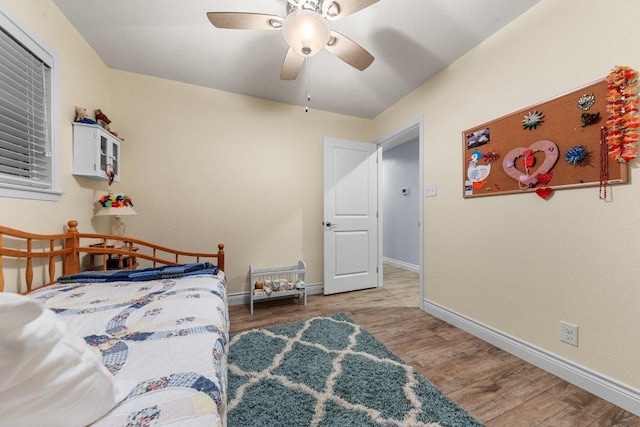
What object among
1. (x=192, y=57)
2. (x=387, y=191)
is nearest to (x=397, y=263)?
(x=387, y=191)

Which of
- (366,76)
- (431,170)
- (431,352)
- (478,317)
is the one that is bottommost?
→ (431,352)

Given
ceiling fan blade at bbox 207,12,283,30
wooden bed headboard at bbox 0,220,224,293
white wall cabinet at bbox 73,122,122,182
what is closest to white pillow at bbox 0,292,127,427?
wooden bed headboard at bbox 0,220,224,293

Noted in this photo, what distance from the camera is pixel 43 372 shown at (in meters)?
0.45

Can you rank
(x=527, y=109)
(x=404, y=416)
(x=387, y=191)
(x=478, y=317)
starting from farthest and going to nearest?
1. (x=387, y=191)
2. (x=478, y=317)
3. (x=527, y=109)
4. (x=404, y=416)

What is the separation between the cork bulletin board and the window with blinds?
3.07m

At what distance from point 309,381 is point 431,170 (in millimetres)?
2129

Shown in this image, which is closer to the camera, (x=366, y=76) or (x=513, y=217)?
(x=513, y=217)

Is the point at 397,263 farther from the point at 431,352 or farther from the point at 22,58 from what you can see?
the point at 22,58

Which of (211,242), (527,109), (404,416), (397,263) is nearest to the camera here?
(404,416)

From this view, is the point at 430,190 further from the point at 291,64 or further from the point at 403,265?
the point at 403,265

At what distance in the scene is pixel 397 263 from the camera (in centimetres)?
472

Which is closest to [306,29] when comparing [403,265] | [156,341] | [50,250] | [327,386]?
[156,341]

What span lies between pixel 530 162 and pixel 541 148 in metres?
0.10

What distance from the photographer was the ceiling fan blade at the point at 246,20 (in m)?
1.35
